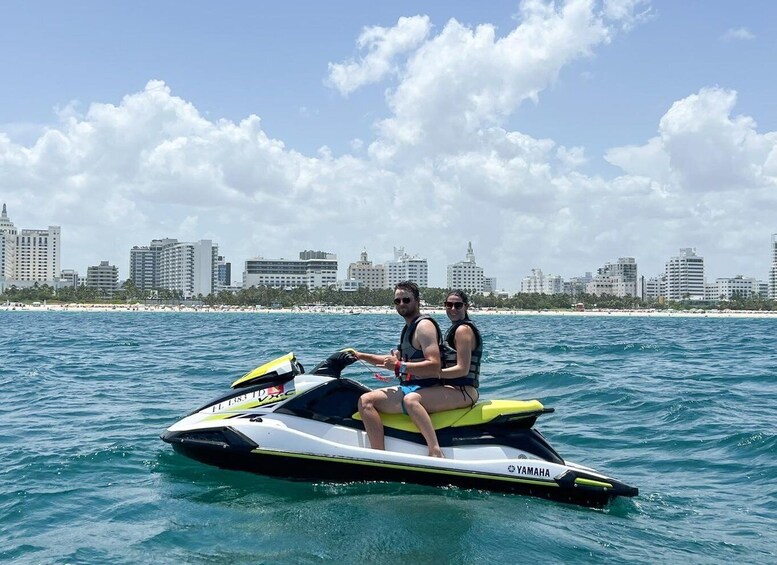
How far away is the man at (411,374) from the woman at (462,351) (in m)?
0.19

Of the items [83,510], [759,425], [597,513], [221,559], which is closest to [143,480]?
[83,510]

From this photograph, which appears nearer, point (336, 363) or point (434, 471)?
point (434, 471)

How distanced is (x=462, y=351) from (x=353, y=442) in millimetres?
1517

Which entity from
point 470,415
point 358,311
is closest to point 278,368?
point 470,415

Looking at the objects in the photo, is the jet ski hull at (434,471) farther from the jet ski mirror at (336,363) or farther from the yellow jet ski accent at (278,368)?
the jet ski mirror at (336,363)

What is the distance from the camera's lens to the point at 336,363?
26.3ft

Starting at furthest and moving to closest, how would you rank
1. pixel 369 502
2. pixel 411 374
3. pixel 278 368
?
1. pixel 278 368
2. pixel 411 374
3. pixel 369 502

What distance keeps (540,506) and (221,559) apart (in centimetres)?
320

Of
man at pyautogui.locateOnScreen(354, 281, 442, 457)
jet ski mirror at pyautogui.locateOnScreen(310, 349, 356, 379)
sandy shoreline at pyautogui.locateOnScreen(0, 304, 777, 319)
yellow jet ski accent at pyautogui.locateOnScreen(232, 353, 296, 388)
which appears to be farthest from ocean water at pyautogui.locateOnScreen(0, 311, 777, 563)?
sandy shoreline at pyautogui.locateOnScreen(0, 304, 777, 319)

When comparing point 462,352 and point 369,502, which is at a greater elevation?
point 462,352

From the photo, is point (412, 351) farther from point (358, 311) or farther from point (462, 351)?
point (358, 311)

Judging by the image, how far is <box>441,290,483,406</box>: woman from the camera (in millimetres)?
7594

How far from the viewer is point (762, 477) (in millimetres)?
8727

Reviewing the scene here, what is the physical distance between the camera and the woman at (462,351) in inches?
299
